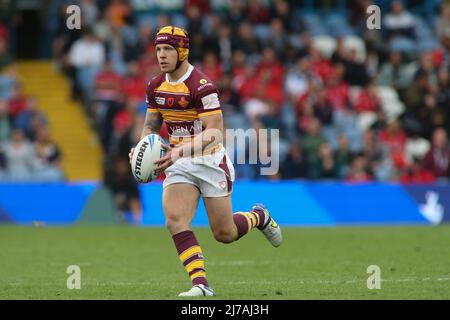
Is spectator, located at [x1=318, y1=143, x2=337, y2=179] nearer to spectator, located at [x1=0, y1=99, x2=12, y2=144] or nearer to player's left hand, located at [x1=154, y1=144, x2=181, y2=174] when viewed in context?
spectator, located at [x1=0, y1=99, x2=12, y2=144]

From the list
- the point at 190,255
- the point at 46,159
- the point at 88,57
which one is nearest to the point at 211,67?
the point at 88,57

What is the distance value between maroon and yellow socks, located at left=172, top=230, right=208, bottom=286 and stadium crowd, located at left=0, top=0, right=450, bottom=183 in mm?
10526

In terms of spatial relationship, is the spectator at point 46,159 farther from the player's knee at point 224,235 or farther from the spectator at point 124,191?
the player's knee at point 224,235

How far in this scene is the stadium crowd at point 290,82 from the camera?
2184cm

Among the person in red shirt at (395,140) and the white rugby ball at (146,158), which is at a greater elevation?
the white rugby ball at (146,158)

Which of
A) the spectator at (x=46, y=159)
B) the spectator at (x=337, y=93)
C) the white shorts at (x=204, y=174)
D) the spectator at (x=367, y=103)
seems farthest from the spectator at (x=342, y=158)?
the white shorts at (x=204, y=174)

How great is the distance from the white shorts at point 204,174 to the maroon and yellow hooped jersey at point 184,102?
0.25 m

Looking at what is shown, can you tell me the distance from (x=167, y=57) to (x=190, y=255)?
70.5 inches

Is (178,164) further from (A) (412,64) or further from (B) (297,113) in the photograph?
(A) (412,64)

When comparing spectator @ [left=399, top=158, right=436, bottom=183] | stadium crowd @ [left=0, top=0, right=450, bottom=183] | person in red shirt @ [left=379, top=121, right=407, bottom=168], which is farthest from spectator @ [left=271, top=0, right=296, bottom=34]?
spectator @ [left=399, top=158, right=436, bottom=183]

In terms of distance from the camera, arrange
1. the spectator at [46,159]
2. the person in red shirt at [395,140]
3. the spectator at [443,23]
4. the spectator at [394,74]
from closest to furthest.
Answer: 1. the spectator at [46,159]
2. the person in red shirt at [395,140]
3. the spectator at [394,74]
4. the spectator at [443,23]

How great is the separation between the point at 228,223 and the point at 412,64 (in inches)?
635

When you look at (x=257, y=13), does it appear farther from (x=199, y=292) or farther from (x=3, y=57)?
(x=199, y=292)

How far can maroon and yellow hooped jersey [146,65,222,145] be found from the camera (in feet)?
34.0
